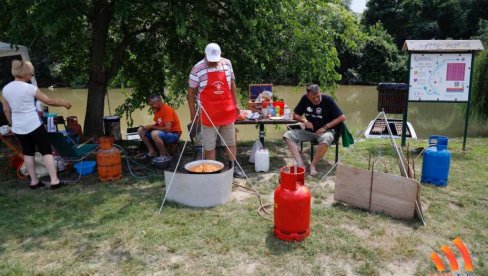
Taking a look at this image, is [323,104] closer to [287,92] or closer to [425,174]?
[425,174]

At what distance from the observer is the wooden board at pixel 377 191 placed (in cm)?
395

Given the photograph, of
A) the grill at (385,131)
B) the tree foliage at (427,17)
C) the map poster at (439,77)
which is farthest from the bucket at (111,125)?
the tree foliage at (427,17)

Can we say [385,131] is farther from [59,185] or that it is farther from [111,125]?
[59,185]

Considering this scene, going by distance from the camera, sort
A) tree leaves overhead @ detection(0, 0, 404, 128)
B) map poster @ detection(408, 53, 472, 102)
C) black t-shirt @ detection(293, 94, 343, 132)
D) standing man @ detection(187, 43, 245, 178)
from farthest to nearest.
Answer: map poster @ detection(408, 53, 472, 102) < black t-shirt @ detection(293, 94, 343, 132) < tree leaves overhead @ detection(0, 0, 404, 128) < standing man @ detection(187, 43, 245, 178)

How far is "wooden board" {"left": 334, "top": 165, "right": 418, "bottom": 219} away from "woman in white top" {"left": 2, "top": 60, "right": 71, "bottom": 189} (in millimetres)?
3423

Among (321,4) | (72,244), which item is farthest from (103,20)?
(72,244)

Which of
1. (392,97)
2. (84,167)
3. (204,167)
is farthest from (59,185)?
(392,97)

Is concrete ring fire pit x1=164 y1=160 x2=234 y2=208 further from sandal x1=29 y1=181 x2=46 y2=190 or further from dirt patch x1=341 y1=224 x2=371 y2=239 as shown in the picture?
sandal x1=29 y1=181 x2=46 y2=190

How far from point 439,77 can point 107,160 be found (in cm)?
552

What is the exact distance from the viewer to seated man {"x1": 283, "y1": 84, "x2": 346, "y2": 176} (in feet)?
18.5

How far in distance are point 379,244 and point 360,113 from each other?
1309 centimetres

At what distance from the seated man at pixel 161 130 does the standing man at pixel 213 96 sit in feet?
3.32

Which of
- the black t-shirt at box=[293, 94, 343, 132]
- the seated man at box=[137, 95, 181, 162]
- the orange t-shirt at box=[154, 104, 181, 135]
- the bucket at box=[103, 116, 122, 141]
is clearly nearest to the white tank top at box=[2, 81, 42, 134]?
the seated man at box=[137, 95, 181, 162]

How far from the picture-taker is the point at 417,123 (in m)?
13.6
